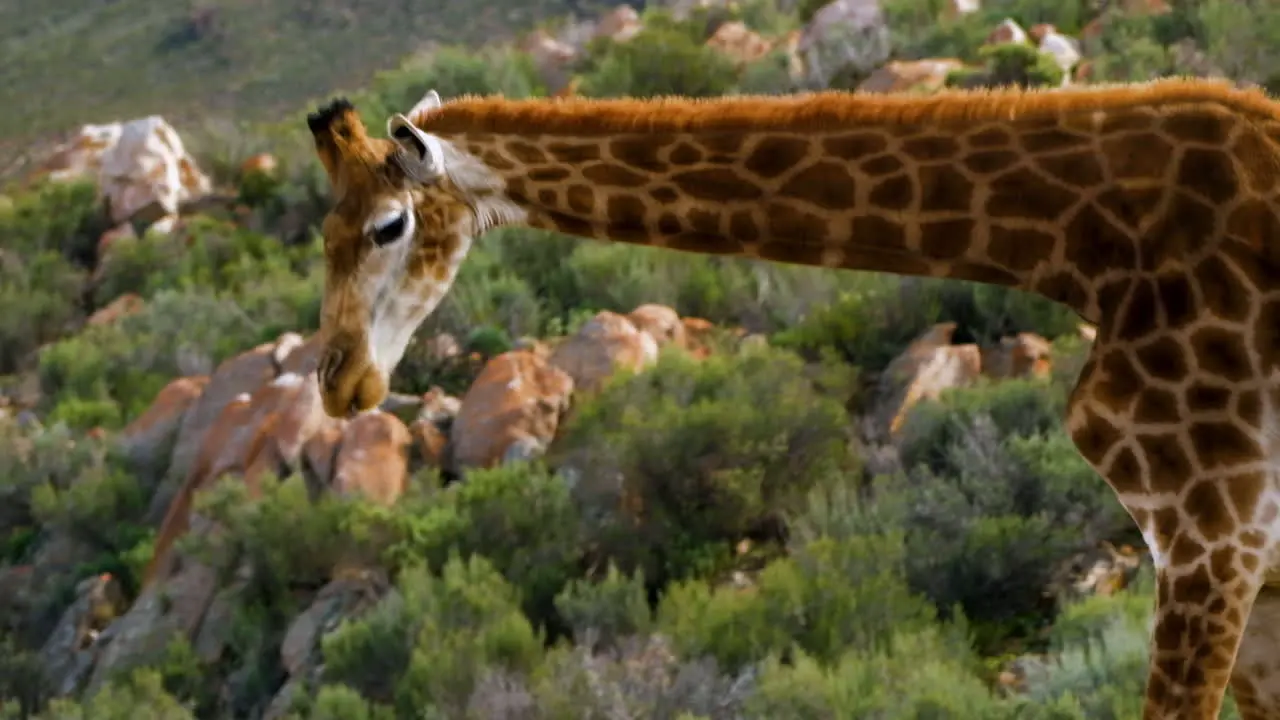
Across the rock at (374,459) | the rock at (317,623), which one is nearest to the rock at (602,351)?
the rock at (374,459)

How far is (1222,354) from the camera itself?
4074mm

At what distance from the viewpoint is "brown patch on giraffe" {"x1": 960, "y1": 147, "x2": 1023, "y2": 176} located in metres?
4.30

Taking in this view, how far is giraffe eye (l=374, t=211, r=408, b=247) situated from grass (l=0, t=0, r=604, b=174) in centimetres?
4381

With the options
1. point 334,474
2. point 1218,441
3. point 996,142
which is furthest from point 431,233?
point 334,474

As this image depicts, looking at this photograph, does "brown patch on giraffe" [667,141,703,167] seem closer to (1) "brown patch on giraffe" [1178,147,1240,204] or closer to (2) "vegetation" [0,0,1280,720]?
(1) "brown patch on giraffe" [1178,147,1240,204]

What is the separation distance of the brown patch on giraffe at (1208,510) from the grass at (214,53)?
45297mm

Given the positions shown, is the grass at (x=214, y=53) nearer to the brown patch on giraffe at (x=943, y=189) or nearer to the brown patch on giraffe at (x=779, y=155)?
the brown patch on giraffe at (x=779, y=155)

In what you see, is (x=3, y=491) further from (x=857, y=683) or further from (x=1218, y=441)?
(x=1218, y=441)

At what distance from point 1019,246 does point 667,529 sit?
6117 millimetres

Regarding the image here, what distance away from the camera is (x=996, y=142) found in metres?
4.32

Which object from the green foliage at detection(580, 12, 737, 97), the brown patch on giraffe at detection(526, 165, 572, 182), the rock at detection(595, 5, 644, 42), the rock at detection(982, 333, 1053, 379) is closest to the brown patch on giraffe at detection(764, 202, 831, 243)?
the brown patch on giraffe at detection(526, 165, 572, 182)

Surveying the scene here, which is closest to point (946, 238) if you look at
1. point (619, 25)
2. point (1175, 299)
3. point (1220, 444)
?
point (1175, 299)

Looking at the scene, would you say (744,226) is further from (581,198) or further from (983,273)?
(983,273)

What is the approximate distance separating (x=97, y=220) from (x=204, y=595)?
1429 centimetres
